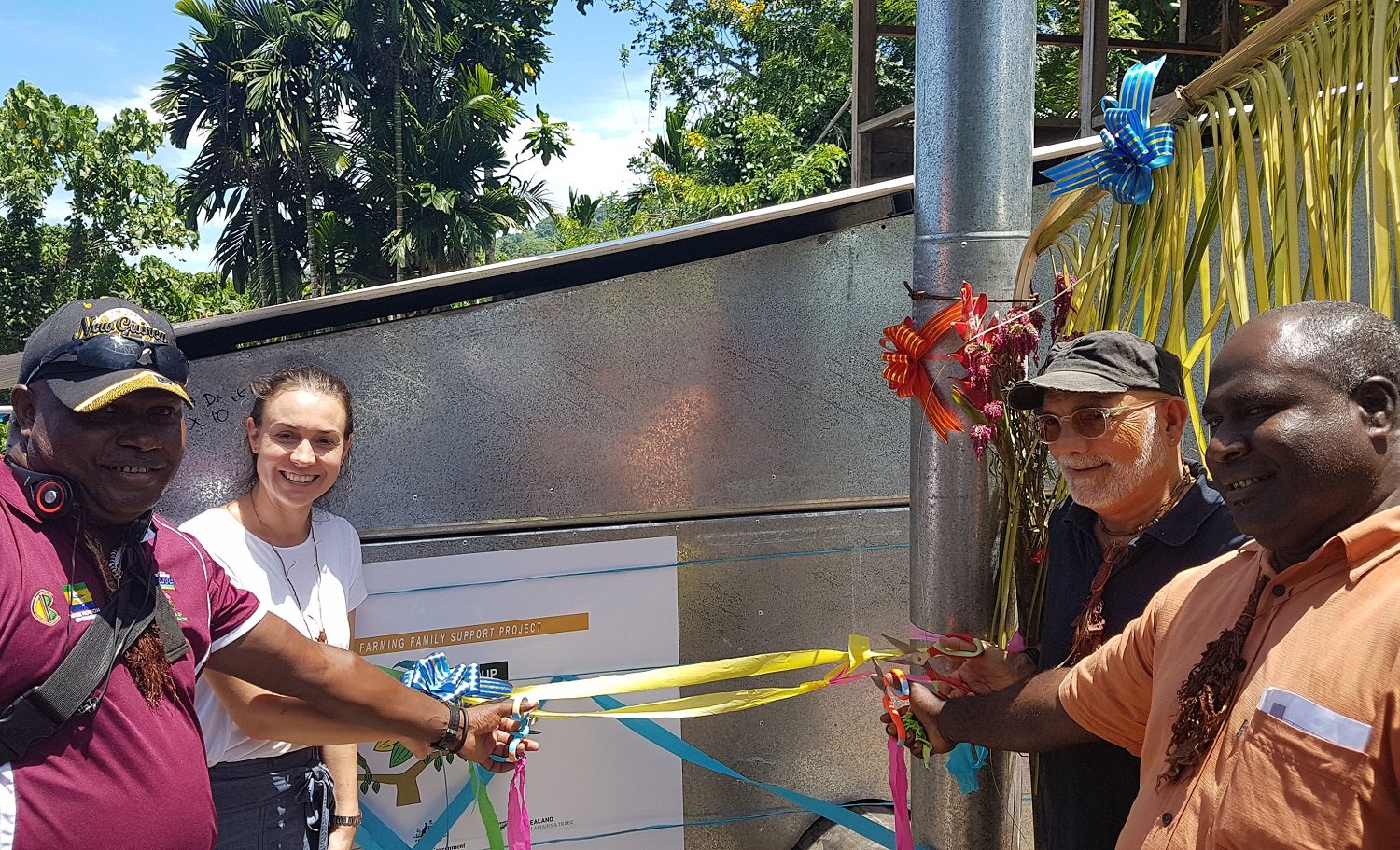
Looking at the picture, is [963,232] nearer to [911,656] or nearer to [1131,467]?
[1131,467]

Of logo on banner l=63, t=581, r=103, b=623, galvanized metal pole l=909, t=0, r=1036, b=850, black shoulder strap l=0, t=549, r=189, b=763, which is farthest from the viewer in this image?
galvanized metal pole l=909, t=0, r=1036, b=850

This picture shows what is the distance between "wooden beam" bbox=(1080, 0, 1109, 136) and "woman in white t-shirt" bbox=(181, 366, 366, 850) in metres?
5.31

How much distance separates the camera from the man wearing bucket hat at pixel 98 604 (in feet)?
6.46

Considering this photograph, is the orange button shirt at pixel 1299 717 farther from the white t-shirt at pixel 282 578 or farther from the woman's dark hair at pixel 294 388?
the woman's dark hair at pixel 294 388

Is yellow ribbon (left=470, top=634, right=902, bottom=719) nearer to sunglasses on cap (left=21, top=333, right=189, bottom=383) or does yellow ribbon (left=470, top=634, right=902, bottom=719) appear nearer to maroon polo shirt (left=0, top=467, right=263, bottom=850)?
maroon polo shirt (left=0, top=467, right=263, bottom=850)

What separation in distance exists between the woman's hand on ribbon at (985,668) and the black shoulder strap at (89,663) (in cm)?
185

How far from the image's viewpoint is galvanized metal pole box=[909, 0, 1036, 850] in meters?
2.74

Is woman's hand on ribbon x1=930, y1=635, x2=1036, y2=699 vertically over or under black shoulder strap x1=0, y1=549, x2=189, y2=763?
under

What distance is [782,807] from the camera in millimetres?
3932

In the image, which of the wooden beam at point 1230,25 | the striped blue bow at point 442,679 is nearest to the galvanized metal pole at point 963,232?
the striped blue bow at point 442,679

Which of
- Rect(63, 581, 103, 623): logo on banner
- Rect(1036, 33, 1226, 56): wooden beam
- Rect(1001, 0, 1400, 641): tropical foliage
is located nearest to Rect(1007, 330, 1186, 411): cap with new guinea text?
Rect(1001, 0, 1400, 641): tropical foliage

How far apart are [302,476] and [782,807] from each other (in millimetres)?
2094

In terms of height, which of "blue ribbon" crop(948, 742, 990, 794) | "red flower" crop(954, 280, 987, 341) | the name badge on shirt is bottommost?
"blue ribbon" crop(948, 742, 990, 794)

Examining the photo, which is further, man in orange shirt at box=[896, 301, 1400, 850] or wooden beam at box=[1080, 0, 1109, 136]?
wooden beam at box=[1080, 0, 1109, 136]
